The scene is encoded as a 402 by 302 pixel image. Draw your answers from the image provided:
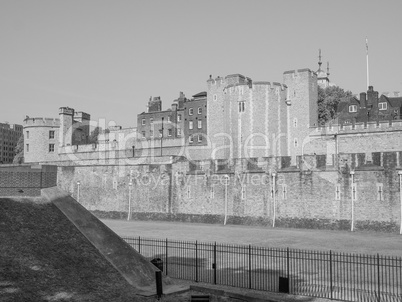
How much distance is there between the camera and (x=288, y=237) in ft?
98.2

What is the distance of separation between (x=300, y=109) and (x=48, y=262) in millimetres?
43223

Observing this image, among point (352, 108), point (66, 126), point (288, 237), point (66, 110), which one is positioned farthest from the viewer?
point (66, 126)

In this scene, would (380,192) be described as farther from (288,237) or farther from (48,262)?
(48,262)

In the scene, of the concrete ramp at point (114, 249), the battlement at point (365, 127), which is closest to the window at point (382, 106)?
the battlement at point (365, 127)

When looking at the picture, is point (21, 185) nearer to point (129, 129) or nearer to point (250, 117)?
point (250, 117)

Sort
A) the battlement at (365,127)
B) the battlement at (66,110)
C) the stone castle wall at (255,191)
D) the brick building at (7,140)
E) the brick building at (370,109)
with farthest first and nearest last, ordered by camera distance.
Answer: the brick building at (7,140) < the battlement at (66,110) < the brick building at (370,109) < the battlement at (365,127) < the stone castle wall at (255,191)

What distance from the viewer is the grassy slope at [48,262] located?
13.6m

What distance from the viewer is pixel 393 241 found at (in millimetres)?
27828

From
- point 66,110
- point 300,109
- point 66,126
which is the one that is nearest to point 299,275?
point 300,109

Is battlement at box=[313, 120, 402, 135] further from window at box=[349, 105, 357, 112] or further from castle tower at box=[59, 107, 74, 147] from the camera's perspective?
castle tower at box=[59, 107, 74, 147]

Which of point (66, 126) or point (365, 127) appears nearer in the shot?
point (365, 127)

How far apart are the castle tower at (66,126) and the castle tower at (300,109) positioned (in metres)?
34.2

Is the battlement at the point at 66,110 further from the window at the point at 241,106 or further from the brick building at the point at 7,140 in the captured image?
the brick building at the point at 7,140

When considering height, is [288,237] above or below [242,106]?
below
